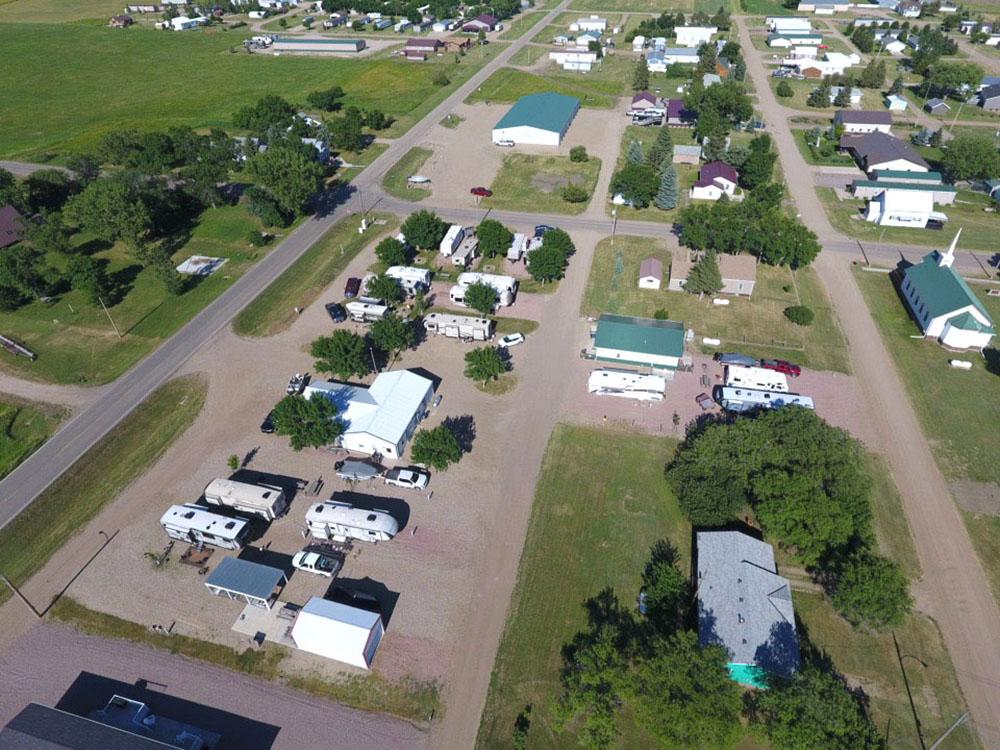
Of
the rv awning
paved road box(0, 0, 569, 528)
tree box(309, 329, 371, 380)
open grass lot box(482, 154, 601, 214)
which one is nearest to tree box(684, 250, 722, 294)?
open grass lot box(482, 154, 601, 214)

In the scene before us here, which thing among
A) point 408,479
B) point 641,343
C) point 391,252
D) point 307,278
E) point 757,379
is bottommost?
point 408,479

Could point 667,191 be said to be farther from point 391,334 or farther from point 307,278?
point 307,278

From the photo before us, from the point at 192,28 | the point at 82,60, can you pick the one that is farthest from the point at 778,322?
the point at 192,28

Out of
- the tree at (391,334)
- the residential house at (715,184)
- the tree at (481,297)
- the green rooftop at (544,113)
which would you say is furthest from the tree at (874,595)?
the green rooftop at (544,113)

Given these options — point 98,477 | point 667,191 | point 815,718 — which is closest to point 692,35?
point 667,191

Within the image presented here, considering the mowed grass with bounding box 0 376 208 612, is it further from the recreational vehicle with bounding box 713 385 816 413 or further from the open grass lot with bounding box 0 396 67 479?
the recreational vehicle with bounding box 713 385 816 413

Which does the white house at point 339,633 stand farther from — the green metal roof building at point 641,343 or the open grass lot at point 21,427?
the green metal roof building at point 641,343

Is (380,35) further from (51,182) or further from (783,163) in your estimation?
(783,163)
